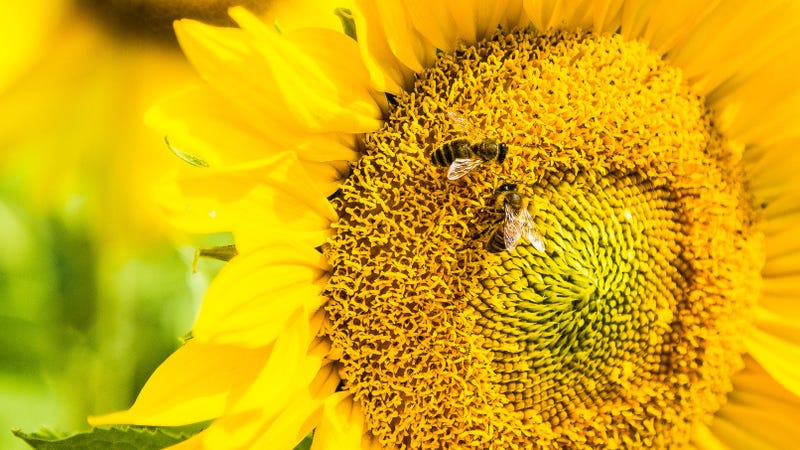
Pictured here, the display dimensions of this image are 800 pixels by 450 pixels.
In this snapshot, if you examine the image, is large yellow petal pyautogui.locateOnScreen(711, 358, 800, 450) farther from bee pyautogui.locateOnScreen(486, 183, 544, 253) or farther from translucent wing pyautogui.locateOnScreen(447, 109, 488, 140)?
translucent wing pyautogui.locateOnScreen(447, 109, 488, 140)

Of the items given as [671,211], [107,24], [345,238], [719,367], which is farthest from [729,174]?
[107,24]

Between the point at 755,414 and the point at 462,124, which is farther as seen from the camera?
the point at 755,414

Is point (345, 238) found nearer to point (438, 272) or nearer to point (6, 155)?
point (438, 272)

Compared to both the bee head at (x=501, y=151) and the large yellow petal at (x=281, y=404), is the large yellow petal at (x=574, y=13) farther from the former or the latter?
the large yellow petal at (x=281, y=404)

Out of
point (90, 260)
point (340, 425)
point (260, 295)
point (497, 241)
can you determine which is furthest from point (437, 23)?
point (90, 260)

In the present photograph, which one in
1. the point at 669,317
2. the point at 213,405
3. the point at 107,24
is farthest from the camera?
the point at 107,24

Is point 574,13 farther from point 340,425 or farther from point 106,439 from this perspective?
point 106,439

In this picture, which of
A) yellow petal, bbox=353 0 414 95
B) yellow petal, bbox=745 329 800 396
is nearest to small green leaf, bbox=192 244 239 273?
yellow petal, bbox=353 0 414 95

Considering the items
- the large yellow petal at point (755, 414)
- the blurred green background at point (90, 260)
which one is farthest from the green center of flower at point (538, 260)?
the blurred green background at point (90, 260)
